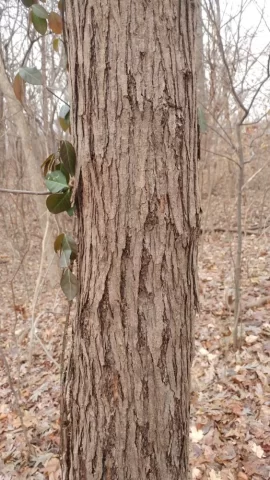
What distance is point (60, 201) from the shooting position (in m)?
1.13

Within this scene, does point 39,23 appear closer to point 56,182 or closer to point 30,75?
point 30,75

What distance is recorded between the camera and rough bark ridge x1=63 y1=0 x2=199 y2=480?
97 centimetres

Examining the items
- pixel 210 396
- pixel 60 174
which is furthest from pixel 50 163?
pixel 210 396

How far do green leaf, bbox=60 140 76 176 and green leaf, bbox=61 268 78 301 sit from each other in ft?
1.07

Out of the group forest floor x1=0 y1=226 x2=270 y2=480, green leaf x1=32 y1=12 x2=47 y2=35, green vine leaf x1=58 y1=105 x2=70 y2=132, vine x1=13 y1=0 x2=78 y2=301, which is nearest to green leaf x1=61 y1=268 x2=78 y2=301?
vine x1=13 y1=0 x2=78 y2=301

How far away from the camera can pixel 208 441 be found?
2402 mm

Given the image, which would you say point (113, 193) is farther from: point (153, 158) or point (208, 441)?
point (208, 441)

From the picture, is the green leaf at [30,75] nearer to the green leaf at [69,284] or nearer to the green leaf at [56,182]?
the green leaf at [56,182]

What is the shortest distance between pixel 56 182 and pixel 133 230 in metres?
0.29

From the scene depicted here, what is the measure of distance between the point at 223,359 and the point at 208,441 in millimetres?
936

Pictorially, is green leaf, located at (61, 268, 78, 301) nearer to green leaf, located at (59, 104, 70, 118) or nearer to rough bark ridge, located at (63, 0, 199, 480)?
rough bark ridge, located at (63, 0, 199, 480)

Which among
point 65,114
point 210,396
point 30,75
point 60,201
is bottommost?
point 210,396

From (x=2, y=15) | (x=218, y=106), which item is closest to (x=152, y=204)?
(x=218, y=106)

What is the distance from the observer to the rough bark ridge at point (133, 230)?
3.19 ft
